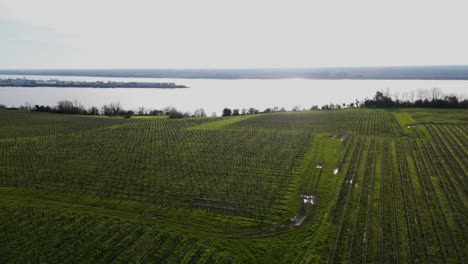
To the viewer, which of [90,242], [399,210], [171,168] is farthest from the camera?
[171,168]

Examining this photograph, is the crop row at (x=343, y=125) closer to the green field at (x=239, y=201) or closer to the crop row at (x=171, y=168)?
the green field at (x=239, y=201)

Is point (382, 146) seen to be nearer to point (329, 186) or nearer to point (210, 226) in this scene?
point (329, 186)

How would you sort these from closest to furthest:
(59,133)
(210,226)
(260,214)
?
(210,226) < (260,214) < (59,133)

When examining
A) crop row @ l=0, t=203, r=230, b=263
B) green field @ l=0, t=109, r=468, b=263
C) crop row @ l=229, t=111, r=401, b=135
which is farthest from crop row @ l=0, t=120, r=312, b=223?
crop row @ l=229, t=111, r=401, b=135

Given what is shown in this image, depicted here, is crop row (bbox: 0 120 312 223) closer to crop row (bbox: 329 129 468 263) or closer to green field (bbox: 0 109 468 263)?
green field (bbox: 0 109 468 263)

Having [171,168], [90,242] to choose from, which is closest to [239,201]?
[90,242]

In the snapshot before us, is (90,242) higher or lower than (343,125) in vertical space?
lower

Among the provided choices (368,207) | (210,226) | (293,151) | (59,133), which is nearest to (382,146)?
(293,151)

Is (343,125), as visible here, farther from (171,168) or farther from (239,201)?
(239,201)

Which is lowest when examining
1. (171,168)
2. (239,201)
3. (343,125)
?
(239,201)
